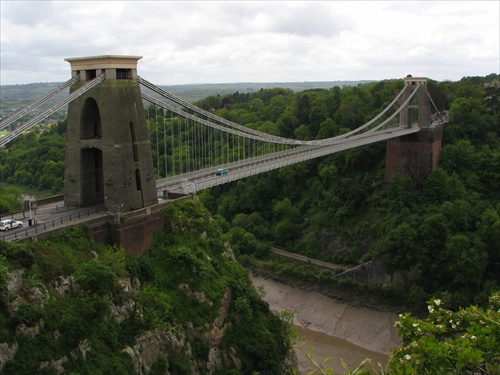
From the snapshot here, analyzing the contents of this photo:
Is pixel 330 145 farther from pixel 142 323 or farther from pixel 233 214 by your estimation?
pixel 142 323

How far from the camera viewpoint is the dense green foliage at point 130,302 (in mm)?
14070

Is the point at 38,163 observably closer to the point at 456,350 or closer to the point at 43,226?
the point at 43,226

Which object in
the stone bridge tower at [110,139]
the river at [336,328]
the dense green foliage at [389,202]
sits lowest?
the river at [336,328]

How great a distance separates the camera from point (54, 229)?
1691cm

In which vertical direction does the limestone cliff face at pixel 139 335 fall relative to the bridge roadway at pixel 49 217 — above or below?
below

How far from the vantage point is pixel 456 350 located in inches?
288

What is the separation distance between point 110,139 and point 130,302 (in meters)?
5.65

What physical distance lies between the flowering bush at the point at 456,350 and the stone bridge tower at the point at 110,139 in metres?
13.1

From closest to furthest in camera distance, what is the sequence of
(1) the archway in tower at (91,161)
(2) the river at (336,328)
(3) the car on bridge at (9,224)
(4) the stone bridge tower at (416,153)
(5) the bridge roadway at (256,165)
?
(3) the car on bridge at (9,224), (1) the archway in tower at (91,161), (5) the bridge roadway at (256,165), (2) the river at (336,328), (4) the stone bridge tower at (416,153)

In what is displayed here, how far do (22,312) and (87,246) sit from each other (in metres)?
3.72

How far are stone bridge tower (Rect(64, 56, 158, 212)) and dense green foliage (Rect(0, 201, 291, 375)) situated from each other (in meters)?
1.86

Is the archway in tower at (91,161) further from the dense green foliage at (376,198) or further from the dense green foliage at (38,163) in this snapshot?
the dense green foliage at (38,163)

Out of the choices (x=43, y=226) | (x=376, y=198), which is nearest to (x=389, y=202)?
(x=376, y=198)

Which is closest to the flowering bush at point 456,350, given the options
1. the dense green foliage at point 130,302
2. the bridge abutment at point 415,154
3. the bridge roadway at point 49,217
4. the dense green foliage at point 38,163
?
the dense green foliage at point 130,302
